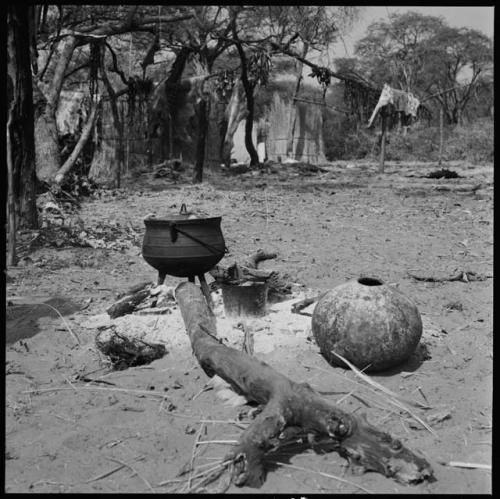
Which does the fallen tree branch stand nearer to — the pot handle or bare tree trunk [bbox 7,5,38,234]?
the pot handle

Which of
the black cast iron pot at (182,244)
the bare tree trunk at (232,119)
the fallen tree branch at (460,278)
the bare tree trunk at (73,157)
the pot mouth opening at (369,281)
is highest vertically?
the bare tree trunk at (232,119)

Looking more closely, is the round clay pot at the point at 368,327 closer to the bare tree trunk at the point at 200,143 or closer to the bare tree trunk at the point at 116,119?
the bare tree trunk at the point at 116,119

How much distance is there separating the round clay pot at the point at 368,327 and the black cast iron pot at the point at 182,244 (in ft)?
4.39

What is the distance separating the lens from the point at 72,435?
10.4 ft

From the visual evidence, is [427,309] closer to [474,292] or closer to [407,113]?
[474,292]

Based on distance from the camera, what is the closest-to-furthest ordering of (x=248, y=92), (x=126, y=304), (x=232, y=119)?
1. (x=126, y=304)
2. (x=248, y=92)
3. (x=232, y=119)

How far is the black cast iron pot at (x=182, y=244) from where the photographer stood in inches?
197

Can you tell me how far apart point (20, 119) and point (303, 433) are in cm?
640

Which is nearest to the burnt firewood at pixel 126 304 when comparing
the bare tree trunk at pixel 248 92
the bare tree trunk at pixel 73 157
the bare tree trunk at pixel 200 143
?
the bare tree trunk at pixel 73 157

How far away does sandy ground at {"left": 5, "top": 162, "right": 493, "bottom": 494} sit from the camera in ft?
9.18

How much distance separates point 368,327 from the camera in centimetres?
391

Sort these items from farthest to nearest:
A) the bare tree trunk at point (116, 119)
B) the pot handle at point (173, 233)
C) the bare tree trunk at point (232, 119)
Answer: the bare tree trunk at point (232, 119), the bare tree trunk at point (116, 119), the pot handle at point (173, 233)

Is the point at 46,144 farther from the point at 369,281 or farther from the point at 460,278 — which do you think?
the point at 369,281

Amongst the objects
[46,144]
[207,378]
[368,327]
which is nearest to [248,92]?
[46,144]
